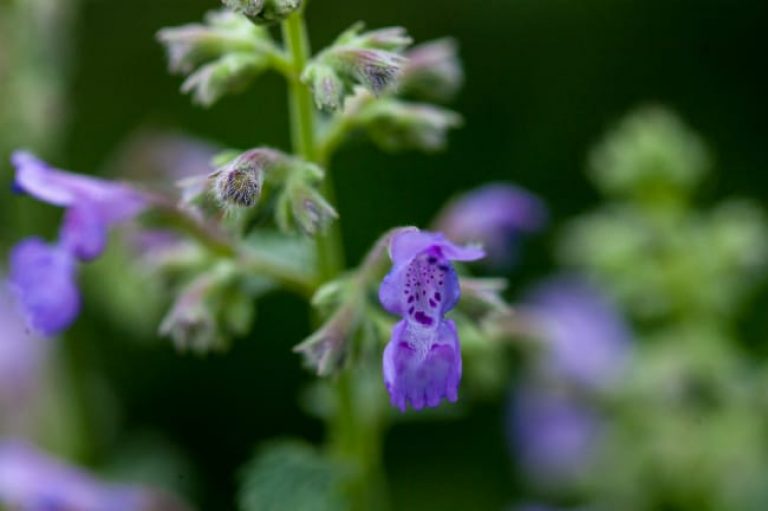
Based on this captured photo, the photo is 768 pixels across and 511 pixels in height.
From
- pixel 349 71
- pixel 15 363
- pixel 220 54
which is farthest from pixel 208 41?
pixel 15 363

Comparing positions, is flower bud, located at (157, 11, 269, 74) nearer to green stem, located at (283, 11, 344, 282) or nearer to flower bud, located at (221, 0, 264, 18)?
green stem, located at (283, 11, 344, 282)

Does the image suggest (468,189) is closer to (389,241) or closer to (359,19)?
(359,19)

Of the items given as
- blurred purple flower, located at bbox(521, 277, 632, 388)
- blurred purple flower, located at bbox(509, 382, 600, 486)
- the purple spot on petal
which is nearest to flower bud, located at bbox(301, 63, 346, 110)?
the purple spot on petal

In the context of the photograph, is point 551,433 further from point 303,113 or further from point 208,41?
point 208,41

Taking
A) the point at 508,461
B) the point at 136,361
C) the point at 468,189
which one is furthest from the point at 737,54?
the point at 136,361

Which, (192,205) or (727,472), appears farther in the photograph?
(727,472)
